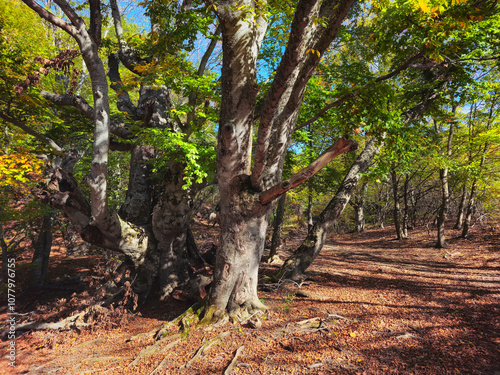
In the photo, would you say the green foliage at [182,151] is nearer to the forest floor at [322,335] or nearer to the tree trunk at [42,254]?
the forest floor at [322,335]

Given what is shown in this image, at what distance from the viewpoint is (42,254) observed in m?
9.19

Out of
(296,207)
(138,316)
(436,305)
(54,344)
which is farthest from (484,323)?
(296,207)

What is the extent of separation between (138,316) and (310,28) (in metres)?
6.83

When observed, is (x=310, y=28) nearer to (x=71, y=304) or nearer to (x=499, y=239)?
(x=71, y=304)

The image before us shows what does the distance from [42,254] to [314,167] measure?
37.1ft

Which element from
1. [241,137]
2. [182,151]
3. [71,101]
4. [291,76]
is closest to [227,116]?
[241,137]

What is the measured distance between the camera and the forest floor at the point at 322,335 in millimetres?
2854

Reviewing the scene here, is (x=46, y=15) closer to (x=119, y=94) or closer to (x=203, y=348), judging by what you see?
(x=119, y=94)

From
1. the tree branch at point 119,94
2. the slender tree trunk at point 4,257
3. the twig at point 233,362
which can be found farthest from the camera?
the slender tree trunk at point 4,257

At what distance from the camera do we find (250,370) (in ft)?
9.12

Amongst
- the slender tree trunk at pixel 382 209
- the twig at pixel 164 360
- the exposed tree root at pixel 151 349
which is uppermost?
the slender tree trunk at pixel 382 209

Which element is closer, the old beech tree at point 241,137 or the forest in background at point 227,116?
the old beech tree at point 241,137

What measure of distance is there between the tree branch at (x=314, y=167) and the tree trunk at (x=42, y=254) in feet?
31.7

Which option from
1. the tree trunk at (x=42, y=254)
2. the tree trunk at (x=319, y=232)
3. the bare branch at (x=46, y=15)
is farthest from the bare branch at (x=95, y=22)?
the tree trunk at (x=42, y=254)
